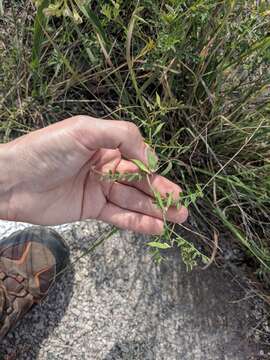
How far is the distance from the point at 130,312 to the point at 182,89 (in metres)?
0.82

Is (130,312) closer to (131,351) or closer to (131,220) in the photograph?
(131,351)

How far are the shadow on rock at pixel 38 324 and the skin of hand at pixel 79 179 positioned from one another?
1.08 feet

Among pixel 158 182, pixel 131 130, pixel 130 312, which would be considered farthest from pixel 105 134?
pixel 130 312

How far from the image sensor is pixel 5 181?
1.38 m

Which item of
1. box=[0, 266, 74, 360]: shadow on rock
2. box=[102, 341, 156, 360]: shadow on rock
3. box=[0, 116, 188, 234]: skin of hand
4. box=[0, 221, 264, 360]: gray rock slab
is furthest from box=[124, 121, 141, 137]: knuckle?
box=[102, 341, 156, 360]: shadow on rock

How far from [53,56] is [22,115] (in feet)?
0.85

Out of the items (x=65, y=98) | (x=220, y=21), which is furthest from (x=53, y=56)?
(x=220, y=21)

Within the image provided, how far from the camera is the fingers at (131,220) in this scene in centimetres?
139

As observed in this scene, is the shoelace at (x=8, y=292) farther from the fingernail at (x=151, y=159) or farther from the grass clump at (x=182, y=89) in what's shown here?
the fingernail at (x=151, y=159)

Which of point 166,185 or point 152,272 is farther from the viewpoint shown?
point 152,272

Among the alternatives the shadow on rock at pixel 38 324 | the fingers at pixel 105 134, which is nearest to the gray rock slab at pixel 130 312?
the shadow on rock at pixel 38 324

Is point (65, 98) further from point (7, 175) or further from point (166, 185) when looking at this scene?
point (166, 185)

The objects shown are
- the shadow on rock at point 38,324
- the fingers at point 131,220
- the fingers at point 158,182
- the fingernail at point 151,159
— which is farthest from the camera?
the shadow on rock at point 38,324

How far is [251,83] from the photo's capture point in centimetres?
146
